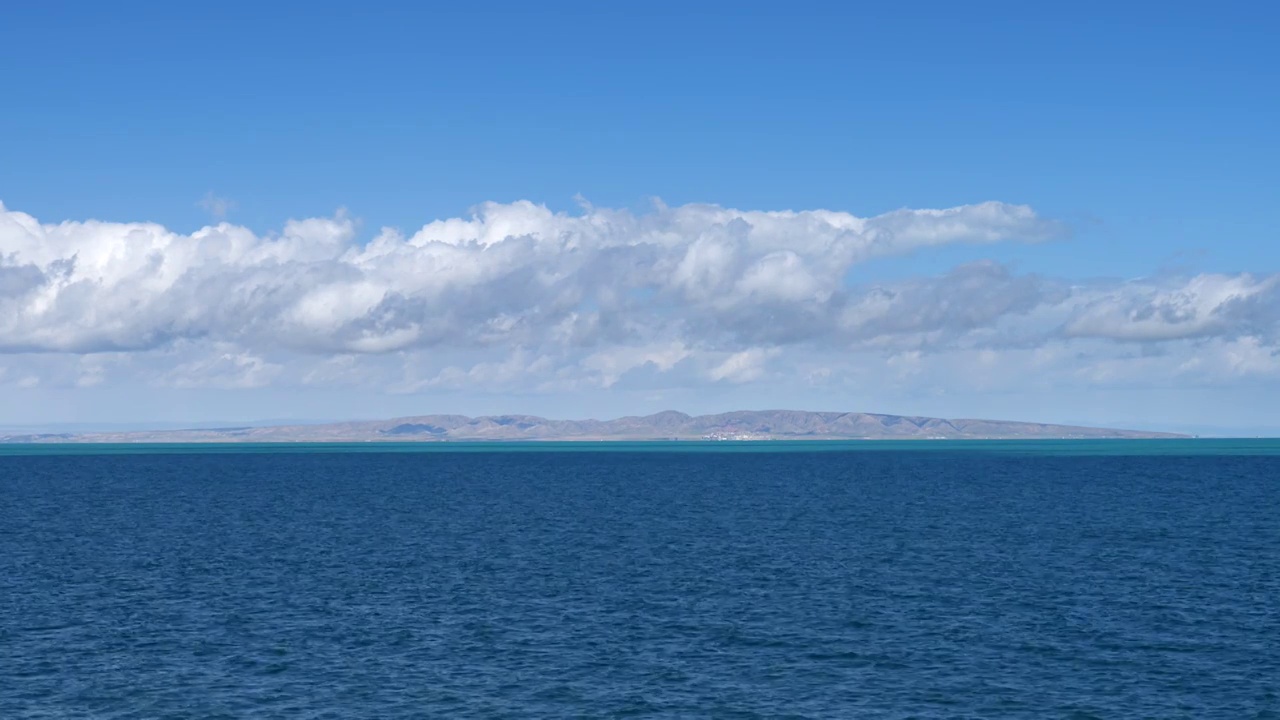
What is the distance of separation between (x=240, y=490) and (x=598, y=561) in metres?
121

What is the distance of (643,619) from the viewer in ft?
223

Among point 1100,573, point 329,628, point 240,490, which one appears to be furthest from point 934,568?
point 240,490

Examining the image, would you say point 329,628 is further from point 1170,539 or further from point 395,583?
point 1170,539

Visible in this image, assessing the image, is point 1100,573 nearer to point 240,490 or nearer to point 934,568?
point 934,568

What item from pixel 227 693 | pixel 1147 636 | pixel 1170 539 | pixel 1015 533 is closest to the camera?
pixel 227 693

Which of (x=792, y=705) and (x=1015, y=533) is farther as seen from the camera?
(x=1015, y=533)

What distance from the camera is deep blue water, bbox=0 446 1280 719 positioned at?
5112cm

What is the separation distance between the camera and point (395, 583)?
3214 inches

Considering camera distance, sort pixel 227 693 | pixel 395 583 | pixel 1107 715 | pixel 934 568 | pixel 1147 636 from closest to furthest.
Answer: pixel 1107 715 < pixel 227 693 < pixel 1147 636 < pixel 395 583 < pixel 934 568

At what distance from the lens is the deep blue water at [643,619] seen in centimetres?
5112

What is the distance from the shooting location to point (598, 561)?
306 ft

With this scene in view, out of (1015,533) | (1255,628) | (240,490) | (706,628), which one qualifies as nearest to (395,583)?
(706,628)

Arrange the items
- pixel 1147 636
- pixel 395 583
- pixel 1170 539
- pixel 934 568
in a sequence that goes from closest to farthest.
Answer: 1. pixel 1147 636
2. pixel 395 583
3. pixel 934 568
4. pixel 1170 539

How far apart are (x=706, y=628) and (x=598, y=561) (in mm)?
28711
